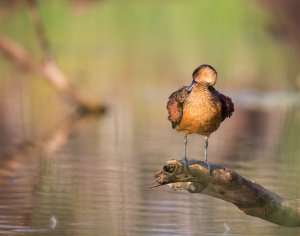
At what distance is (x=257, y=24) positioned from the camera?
2556 cm

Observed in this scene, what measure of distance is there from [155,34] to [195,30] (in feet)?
3.66

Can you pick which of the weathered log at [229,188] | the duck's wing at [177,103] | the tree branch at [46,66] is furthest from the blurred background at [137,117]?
the duck's wing at [177,103]

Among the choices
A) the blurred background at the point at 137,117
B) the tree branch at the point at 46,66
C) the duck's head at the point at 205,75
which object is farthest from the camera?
the tree branch at the point at 46,66

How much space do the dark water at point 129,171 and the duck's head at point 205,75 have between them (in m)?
1.98

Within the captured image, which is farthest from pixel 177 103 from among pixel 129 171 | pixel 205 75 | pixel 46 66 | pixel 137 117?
pixel 46 66

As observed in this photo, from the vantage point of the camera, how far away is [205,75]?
5.82 meters

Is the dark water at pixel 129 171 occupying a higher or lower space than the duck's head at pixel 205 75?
lower

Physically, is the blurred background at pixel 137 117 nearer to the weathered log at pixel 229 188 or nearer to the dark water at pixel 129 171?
the dark water at pixel 129 171

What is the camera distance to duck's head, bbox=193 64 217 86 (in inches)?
229

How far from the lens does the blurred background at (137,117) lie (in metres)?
8.35

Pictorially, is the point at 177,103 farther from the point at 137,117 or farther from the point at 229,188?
the point at 137,117

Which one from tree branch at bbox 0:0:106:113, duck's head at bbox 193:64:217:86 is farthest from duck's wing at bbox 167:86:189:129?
tree branch at bbox 0:0:106:113

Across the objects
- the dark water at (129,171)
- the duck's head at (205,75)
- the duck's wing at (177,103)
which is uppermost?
the duck's head at (205,75)

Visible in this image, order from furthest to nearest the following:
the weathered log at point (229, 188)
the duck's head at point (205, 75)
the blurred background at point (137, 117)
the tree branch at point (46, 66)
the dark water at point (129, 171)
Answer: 1. the tree branch at point (46, 66)
2. the blurred background at point (137, 117)
3. the dark water at point (129, 171)
4. the duck's head at point (205, 75)
5. the weathered log at point (229, 188)
